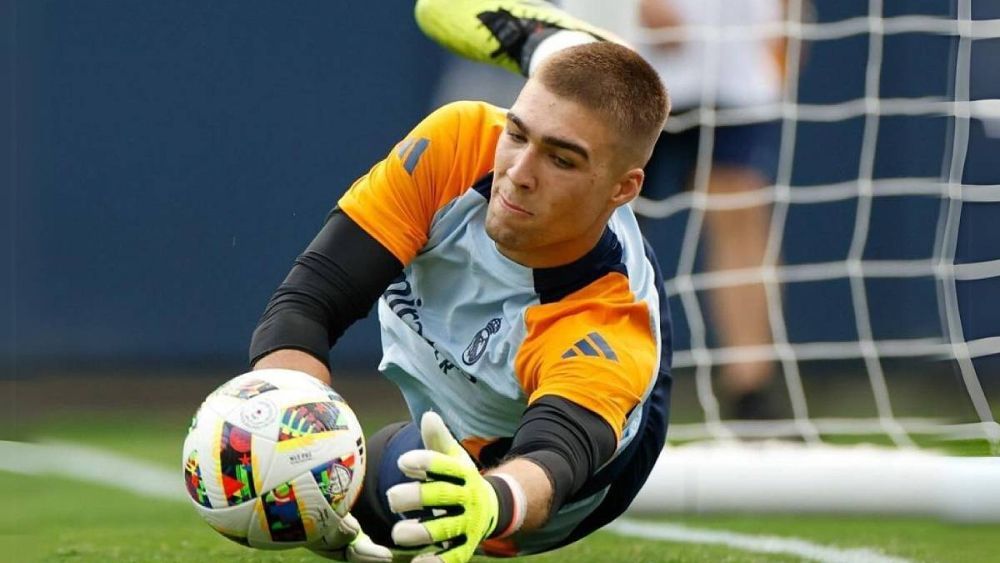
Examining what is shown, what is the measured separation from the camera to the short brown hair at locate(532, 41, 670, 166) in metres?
3.67

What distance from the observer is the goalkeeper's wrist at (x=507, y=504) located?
10.2ft

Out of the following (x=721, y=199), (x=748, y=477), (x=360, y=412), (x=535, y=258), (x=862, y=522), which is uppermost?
(x=535, y=258)

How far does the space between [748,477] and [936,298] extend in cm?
502

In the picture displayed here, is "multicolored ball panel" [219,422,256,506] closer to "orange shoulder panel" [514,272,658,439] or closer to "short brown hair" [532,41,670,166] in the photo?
"orange shoulder panel" [514,272,658,439]

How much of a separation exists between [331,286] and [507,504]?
40.9 inches

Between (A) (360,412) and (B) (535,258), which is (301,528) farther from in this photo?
(A) (360,412)

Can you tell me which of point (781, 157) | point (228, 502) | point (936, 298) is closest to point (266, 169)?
point (781, 157)

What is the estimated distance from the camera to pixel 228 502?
3.35 m

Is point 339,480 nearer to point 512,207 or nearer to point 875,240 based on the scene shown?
point 512,207

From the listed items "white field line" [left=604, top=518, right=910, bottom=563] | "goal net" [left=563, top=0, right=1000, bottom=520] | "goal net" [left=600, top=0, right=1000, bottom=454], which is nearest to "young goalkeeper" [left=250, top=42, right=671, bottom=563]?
"white field line" [left=604, top=518, right=910, bottom=563]

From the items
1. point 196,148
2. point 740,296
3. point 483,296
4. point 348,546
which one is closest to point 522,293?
point 483,296

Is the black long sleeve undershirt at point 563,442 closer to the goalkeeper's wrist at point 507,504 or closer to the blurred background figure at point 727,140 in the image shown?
the goalkeeper's wrist at point 507,504

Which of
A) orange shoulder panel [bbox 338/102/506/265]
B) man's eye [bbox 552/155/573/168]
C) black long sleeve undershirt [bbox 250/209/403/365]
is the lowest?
black long sleeve undershirt [bbox 250/209/403/365]

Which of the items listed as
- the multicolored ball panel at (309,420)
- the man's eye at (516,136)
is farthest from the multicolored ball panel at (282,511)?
the man's eye at (516,136)
